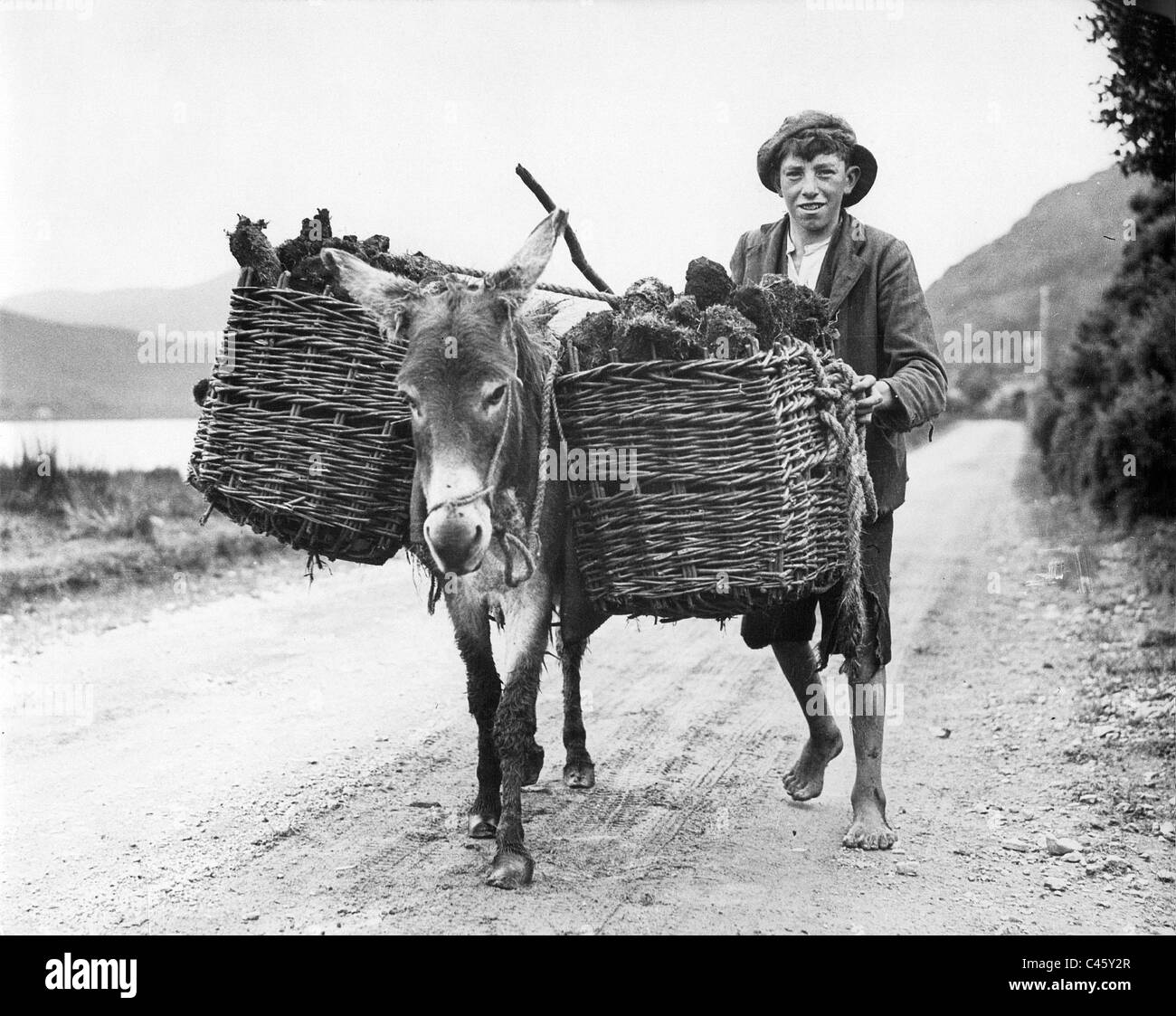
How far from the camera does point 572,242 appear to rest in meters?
4.21

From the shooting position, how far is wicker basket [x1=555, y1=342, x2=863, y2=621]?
3.40 meters

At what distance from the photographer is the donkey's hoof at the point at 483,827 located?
4047 mm

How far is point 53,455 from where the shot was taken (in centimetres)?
966

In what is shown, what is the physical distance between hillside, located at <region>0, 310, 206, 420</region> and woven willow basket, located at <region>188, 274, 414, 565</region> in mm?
6146

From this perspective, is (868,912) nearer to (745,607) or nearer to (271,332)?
(745,607)

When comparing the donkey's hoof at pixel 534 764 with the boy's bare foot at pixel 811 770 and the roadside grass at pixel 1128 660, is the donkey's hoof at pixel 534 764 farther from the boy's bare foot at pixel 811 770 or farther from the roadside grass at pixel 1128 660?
the roadside grass at pixel 1128 660

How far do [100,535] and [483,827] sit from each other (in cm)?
616

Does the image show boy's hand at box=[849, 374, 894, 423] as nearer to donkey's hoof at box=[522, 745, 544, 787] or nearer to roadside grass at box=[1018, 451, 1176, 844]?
donkey's hoof at box=[522, 745, 544, 787]

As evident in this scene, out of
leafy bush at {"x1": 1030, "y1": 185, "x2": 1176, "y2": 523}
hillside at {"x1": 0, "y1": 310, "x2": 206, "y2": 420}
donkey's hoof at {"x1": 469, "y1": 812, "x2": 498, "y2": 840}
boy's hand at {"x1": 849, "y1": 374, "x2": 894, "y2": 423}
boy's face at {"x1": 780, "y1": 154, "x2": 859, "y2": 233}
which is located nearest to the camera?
boy's hand at {"x1": 849, "y1": 374, "x2": 894, "y2": 423}

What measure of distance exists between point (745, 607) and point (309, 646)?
3785 millimetres

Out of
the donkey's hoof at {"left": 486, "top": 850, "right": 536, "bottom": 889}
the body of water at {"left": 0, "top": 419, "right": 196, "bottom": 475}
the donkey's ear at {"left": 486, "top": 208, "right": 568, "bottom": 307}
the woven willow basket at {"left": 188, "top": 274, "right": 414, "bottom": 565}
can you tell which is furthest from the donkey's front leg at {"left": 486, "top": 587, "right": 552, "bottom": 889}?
the body of water at {"left": 0, "top": 419, "right": 196, "bottom": 475}

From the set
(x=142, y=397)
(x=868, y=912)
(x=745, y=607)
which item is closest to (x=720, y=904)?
(x=868, y=912)

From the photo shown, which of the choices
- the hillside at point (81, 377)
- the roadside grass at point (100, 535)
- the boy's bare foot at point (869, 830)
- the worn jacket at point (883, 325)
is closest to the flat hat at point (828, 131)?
the worn jacket at point (883, 325)

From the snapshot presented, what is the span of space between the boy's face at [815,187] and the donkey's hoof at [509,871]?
106 inches
